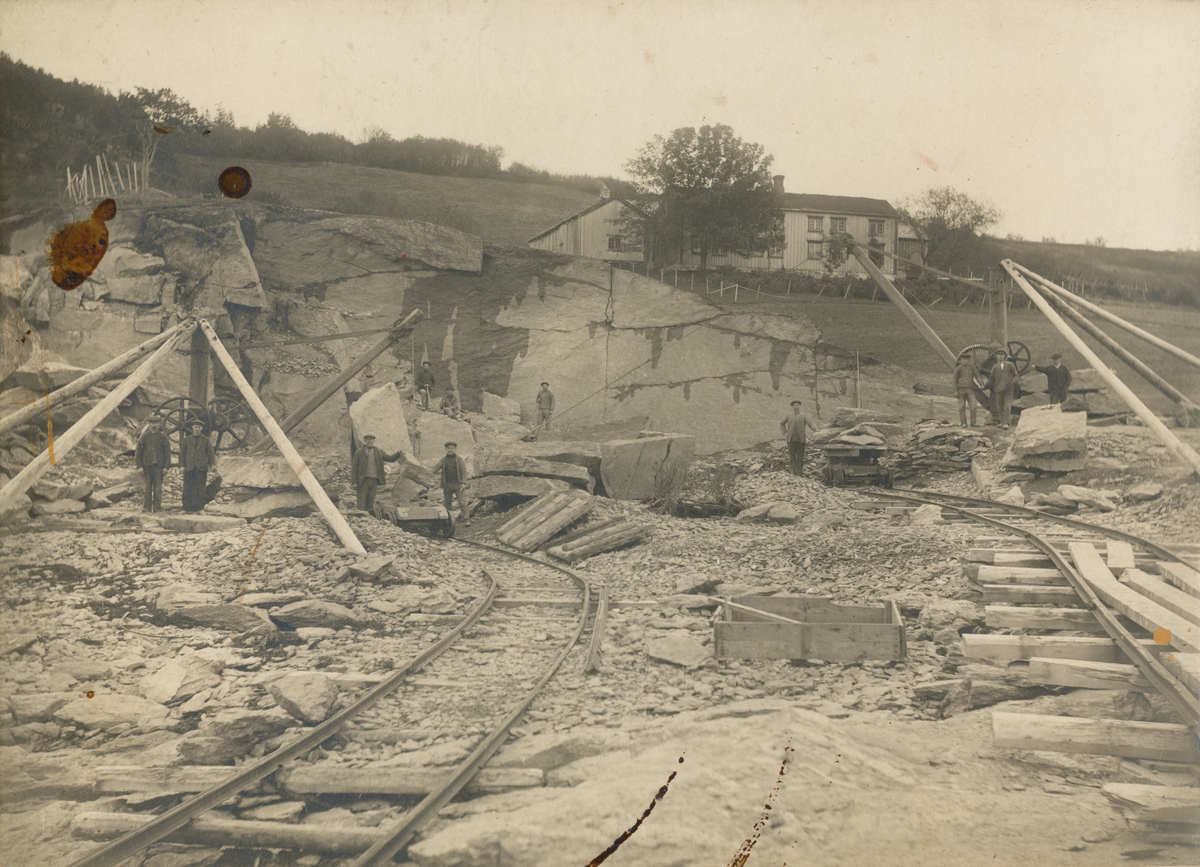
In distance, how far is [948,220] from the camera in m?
4.73

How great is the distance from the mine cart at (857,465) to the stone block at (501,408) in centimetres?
238

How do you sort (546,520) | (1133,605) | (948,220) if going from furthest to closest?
1. (546,520)
2. (948,220)
3. (1133,605)

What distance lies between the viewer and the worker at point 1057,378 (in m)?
5.01

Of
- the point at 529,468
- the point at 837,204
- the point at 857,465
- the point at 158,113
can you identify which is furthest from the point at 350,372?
the point at 857,465

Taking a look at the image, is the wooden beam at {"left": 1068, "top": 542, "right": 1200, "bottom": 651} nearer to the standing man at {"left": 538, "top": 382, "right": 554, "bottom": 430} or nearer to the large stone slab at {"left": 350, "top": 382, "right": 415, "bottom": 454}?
the standing man at {"left": 538, "top": 382, "right": 554, "bottom": 430}

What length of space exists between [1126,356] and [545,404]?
3.99m

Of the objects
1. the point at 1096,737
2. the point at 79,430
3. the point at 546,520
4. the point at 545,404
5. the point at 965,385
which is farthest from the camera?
the point at 546,520

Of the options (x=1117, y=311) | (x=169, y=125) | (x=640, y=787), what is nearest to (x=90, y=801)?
(x=640, y=787)

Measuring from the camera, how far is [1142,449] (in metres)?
4.86

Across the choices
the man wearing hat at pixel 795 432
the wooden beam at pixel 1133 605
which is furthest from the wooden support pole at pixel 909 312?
the wooden beam at pixel 1133 605

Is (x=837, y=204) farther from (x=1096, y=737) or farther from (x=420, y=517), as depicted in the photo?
(x=420, y=517)

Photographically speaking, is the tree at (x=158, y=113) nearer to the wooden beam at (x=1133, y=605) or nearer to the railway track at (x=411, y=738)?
the railway track at (x=411, y=738)

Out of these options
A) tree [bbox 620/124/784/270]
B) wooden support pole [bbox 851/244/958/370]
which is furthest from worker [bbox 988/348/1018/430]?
tree [bbox 620/124/784/270]

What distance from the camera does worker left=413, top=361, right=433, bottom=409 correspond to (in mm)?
5090
